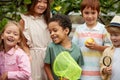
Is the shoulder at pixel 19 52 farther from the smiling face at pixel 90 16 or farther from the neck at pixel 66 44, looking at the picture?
the smiling face at pixel 90 16

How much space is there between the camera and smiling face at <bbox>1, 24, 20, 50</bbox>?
4.86m

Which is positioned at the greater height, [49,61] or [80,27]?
[80,27]

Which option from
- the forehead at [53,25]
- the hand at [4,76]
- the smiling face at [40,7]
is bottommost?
the hand at [4,76]

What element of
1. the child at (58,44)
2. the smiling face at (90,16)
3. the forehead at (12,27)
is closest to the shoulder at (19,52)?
the forehead at (12,27)

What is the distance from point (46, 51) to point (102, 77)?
2.10ft

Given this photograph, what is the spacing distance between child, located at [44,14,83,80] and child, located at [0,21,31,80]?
0.34 meters

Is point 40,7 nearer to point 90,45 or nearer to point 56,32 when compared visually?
point 56,32

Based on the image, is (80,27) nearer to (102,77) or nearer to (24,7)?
(102,77)

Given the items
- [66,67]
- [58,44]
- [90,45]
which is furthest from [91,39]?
[66,67]

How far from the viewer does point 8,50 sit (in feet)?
16.0

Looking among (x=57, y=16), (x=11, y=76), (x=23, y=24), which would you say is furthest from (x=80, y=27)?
(x=11, y=76)

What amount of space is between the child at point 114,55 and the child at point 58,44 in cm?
29

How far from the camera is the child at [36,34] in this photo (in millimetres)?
5355

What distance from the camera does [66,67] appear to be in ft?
16.1
